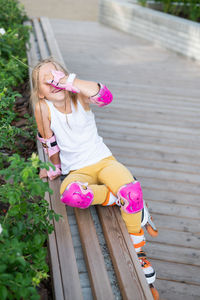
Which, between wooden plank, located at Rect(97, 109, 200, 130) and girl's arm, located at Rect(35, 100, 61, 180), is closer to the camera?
girl's arm, located at Rect(35, 100, 61, 180)

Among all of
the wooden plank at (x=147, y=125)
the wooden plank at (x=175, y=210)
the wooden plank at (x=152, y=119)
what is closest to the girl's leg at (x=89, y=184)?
the wooden plank at (x=175, y=210)

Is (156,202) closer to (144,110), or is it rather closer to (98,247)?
(98,247)

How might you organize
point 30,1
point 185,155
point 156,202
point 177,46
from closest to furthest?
point 156,202, point 185,155, point 177,46, point 30,1

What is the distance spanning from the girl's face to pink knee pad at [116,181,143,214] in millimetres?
740

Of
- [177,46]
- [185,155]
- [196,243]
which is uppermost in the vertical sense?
[177,46]

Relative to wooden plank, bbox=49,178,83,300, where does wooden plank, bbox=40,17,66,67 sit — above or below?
above

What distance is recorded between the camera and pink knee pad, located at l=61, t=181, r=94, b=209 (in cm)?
191

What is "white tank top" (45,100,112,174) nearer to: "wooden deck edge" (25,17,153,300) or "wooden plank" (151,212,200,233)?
"wooden deck edge" (25,17,153,300)

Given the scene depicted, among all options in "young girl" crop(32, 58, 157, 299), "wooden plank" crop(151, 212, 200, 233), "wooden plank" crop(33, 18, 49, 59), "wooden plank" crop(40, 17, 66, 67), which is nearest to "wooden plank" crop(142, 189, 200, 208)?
"wooden plank" crop(151, 212, 200, 233)

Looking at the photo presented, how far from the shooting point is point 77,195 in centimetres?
191

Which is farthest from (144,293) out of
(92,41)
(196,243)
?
(92,41)

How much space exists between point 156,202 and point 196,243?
46 centimetres

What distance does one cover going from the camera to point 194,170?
3.07 m

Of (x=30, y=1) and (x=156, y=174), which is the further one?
(x=30, y=1)
